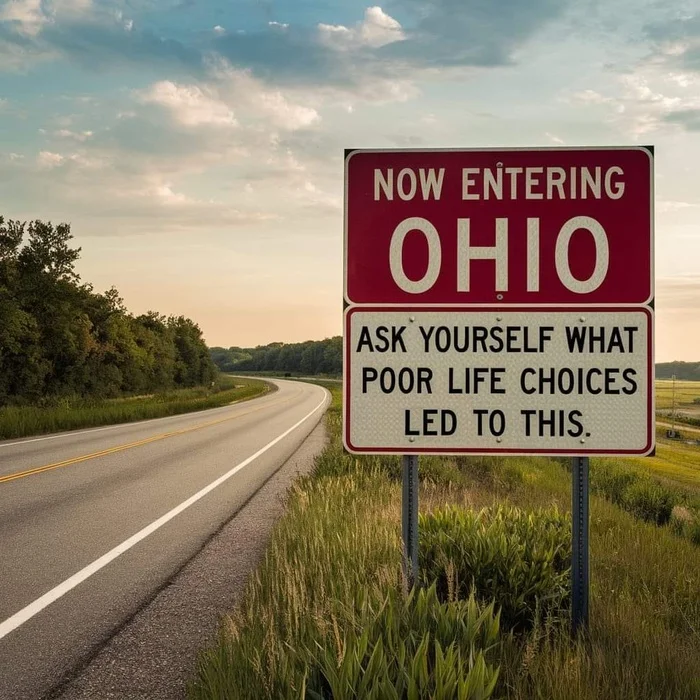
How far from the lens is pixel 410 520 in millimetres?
4230

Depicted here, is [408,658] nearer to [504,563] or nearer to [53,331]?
[504,563]

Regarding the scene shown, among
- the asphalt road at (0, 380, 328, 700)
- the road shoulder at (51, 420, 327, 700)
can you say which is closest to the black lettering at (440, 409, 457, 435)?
the road shoulder at (51, 420, 327, 700)

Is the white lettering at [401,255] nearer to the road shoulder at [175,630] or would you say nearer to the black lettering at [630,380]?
the black lettering at [630,380]

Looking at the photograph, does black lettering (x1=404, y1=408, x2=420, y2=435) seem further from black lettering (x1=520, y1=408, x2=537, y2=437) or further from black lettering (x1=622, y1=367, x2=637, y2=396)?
black lettering (x1=622, y1=367, x2=637, y2=396)

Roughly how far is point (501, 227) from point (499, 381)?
2.78 ft

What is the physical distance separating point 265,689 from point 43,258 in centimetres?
A: 4851

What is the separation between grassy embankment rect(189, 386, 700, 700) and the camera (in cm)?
301

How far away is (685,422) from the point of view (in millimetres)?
144500

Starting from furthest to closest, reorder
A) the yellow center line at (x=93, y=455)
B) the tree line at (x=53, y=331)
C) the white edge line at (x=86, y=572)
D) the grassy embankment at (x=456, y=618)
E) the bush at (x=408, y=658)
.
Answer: the tree line at (x=53, y=331)
the yellow center line at (x=93, y=455)
the white edge line at (x=86, y=572)
the grassy embankment at (x=456, y=618)
the bush at (x=408, y=658)

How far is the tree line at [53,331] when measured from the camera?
45.8m

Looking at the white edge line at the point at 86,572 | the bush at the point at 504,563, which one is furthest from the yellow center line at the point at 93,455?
the bush at the point at 504,563

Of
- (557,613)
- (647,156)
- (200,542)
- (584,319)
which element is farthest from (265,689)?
(200,542)

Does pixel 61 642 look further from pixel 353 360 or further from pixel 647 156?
pixel 647 156

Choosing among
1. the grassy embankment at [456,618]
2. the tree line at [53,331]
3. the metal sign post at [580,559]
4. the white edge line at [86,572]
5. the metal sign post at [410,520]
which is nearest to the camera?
the grassy embankment at [456,618]
